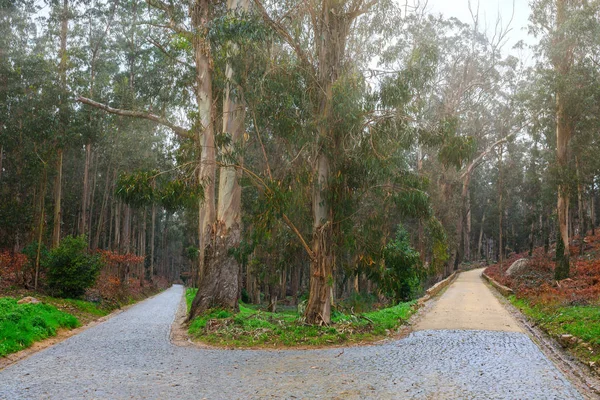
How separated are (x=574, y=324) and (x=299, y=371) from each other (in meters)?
6.09

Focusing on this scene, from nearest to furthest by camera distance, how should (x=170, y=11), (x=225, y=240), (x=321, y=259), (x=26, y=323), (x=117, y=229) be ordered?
(x=26, y=323), (x=321, y=259), (x=225, y=240), (x=170, y=11), (x=117, y=229)

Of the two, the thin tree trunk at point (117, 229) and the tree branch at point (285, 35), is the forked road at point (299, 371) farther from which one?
the thin tree trunk at point (117, 229)

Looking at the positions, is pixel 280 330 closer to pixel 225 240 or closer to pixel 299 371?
pixel 299 371

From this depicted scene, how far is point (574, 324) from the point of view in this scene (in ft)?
32.8

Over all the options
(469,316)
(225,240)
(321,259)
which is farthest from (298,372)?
(469,316)

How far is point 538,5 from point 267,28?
52.0 feet

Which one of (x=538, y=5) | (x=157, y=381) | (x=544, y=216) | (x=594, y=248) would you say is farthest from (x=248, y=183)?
(x=544, y=216)

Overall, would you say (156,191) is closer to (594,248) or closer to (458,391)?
(458,391)

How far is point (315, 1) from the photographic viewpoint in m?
10.7

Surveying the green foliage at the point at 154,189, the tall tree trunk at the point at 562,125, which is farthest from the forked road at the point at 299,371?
the tall tree trunk at the point at 562,125

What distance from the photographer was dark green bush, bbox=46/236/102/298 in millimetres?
15516

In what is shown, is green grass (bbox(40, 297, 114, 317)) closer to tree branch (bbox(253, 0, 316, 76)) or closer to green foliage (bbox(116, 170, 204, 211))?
green foliage (bbox(116, 170, 204, 211))

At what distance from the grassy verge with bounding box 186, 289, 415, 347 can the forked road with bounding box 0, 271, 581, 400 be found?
716 millimetres

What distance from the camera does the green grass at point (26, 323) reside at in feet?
28.7
